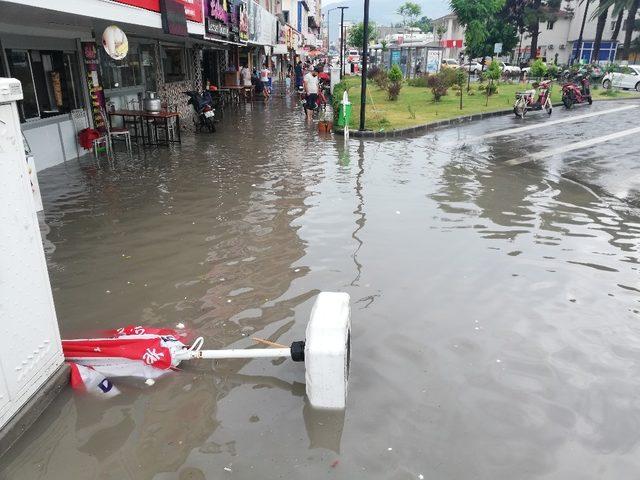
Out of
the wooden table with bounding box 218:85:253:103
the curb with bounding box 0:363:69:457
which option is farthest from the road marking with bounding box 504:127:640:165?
the wooden table with bounding box 218:85:253:103

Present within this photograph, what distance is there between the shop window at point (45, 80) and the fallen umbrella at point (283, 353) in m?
7.47

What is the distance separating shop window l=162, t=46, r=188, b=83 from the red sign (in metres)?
3.45

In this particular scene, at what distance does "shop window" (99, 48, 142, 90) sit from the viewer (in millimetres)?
12905

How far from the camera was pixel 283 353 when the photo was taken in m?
3.42

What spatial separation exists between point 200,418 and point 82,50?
10.6 metres

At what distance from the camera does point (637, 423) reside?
10.4 ft

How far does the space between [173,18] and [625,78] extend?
2709 centimetres

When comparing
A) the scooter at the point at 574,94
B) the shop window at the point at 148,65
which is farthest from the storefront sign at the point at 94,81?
the scooter at the point at 574,94

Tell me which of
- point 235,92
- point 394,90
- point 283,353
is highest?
point 394,90

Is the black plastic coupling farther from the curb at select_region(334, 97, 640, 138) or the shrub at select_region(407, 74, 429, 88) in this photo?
the shrub at select_region(407, 74, 429, 88)

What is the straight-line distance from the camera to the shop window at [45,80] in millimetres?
9227

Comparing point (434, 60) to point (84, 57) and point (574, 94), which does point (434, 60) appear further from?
point (84, 57)

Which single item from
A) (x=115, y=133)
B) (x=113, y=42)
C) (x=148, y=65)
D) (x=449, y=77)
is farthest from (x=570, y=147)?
(x=449, y=77)

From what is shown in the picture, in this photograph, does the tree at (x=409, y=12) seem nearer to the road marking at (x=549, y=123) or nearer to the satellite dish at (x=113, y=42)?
the road marking at (x=549, y=123)
